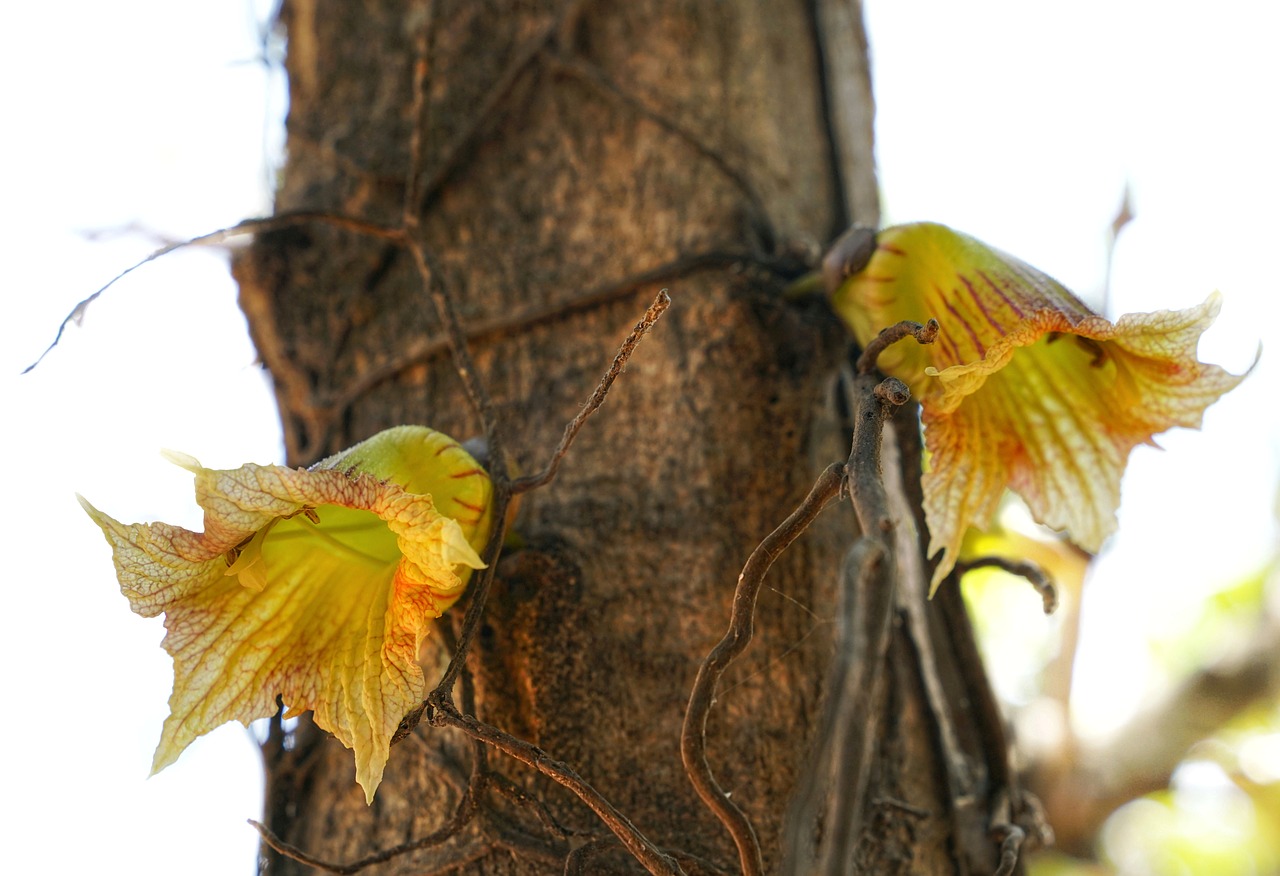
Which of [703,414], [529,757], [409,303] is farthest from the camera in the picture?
[409,303]

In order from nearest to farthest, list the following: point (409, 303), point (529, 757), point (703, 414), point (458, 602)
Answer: point (529, 757) < point (458, 602) < point (703, 414) < point (409, 303)

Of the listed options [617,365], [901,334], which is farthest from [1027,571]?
[617,365]

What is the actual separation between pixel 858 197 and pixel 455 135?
1.94ft

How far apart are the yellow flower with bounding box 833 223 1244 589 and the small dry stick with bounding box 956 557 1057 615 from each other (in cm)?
5

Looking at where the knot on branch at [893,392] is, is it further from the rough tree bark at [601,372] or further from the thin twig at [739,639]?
the rough tree bark at [601,372]

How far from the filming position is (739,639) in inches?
29.6

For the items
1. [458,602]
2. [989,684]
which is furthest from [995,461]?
[458,602]

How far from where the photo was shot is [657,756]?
1.04 metres

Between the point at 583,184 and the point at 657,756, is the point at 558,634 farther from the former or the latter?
the point at 583,184

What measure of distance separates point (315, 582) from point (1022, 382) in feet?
2.53

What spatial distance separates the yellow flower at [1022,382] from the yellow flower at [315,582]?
46 cm

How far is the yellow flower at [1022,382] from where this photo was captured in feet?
3.38

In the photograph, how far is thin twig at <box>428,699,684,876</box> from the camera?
0.83 m

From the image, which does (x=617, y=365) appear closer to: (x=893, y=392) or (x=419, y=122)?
(x=893, y=392)
